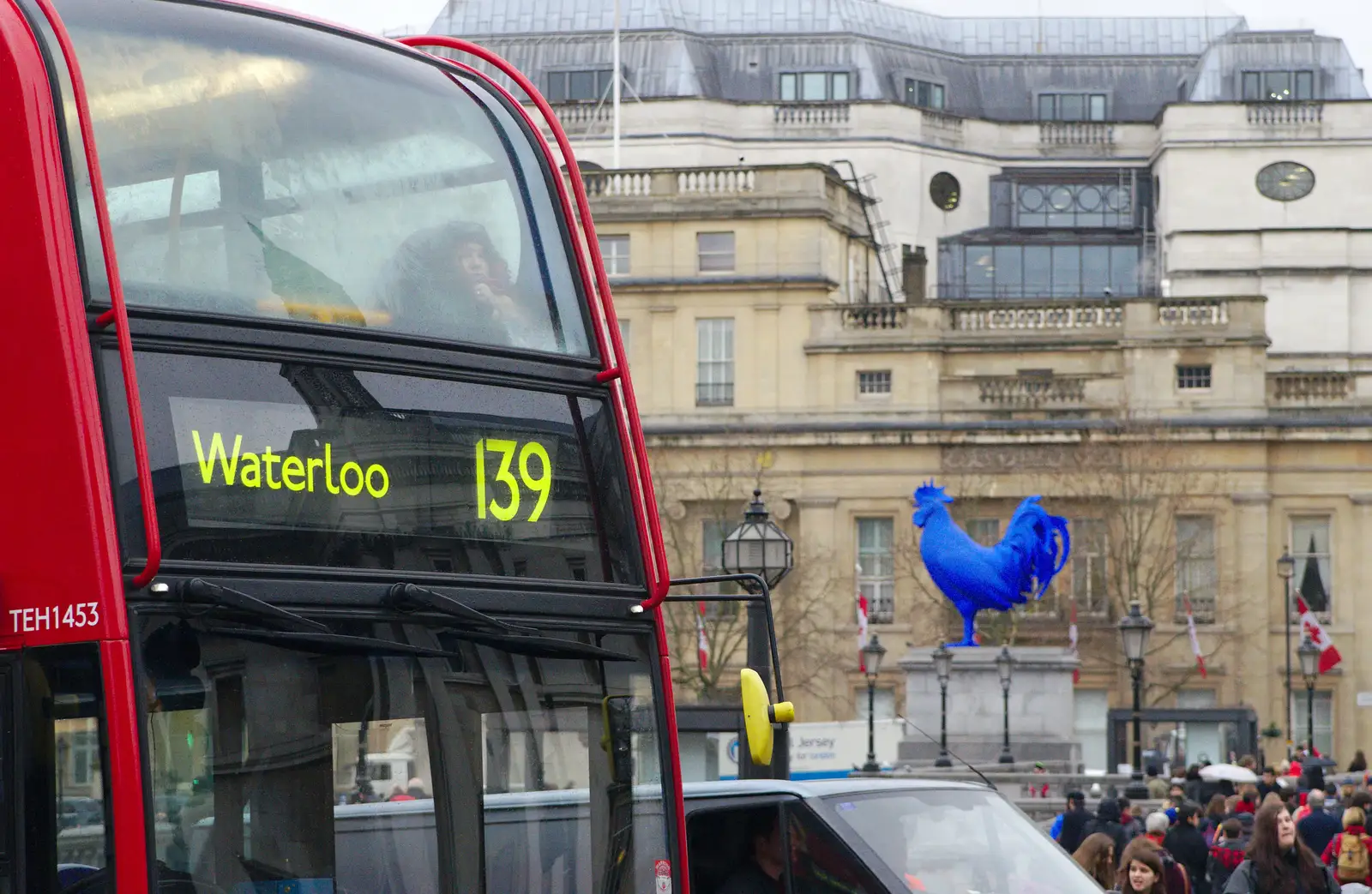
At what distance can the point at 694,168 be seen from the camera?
59.8 m

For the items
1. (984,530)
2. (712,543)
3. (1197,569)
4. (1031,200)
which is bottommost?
(1197,569)

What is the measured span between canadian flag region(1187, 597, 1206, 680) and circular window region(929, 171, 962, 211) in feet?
58.9

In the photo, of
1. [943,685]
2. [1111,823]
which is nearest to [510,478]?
[1111,823]

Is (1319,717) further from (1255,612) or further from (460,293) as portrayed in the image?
(460,293)

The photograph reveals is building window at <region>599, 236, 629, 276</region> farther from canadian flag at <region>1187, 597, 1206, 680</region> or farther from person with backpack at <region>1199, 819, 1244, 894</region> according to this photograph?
person with backpack at <region>1199, 819, 1244, 894</region>

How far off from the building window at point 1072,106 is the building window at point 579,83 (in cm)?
1373

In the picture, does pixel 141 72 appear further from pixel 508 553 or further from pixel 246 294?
pixel 508 553

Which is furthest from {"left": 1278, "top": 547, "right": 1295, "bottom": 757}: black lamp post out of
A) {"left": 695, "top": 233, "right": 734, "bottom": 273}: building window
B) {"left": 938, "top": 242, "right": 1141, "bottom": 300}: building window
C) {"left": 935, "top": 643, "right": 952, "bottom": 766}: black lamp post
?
{"left": 695, "top": 233, "right": 734, "bottom": 273}: building window

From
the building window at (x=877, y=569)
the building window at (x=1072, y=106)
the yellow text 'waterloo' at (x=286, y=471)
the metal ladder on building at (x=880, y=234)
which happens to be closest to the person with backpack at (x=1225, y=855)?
the yellow text 'waterloo' at (x=286, y=471)

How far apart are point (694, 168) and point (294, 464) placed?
5284 cm

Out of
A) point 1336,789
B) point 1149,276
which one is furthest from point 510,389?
point 1149,276

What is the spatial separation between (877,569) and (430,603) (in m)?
52.6

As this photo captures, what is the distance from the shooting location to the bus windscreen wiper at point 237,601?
7.05m

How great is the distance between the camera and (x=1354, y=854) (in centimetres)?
1295
